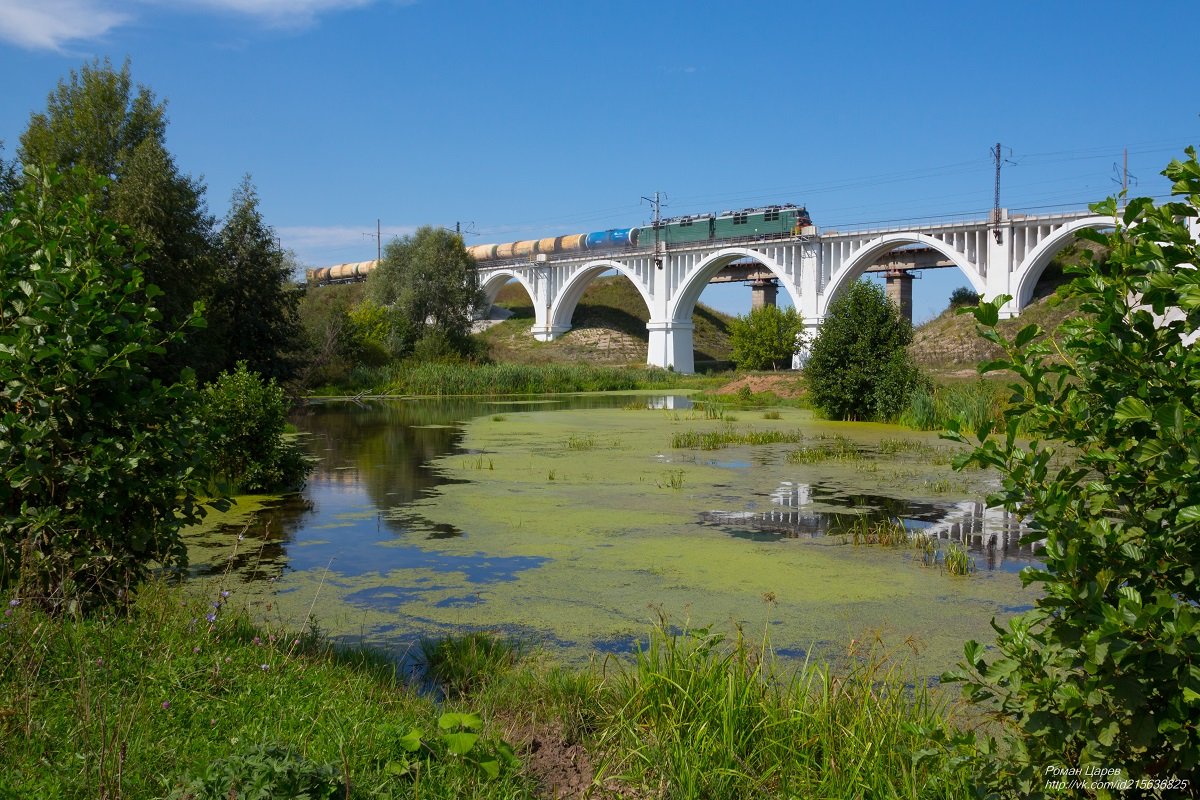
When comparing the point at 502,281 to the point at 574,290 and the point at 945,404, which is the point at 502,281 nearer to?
the point at 574,290

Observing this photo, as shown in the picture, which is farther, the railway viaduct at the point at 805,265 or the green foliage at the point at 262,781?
the railway viaduct at the point at 805,265

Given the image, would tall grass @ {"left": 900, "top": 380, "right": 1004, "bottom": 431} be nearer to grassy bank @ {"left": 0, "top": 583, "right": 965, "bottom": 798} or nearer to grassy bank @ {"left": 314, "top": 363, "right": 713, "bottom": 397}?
grassy bank @ {"left": 0, "top": 583, "right": 965, "bottom": 798}

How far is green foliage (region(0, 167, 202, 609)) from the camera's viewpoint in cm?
400

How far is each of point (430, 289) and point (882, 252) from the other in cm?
2140

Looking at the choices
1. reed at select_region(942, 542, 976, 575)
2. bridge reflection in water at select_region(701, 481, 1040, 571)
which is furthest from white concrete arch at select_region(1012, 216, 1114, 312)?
reed at select_region(942, 542, 976, 575)

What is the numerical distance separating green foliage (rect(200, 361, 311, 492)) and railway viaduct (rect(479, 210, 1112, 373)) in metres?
22.4

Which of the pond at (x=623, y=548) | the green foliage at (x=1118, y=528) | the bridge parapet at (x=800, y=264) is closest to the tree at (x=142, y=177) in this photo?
the pond at (x=623, y=548)

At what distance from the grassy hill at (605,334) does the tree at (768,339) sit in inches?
374

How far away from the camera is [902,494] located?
33.8 ft

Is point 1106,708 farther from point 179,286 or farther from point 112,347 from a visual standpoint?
point 179,286

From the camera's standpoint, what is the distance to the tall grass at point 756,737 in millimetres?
3148

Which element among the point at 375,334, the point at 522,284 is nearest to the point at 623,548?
the point at 375,334

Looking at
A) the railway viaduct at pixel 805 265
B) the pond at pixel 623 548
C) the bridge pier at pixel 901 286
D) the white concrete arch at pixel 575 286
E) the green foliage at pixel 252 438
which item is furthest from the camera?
the white concrete arch at pixel 575 286

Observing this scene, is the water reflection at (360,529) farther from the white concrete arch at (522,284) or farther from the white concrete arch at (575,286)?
the white concrete arch at (522,284)
